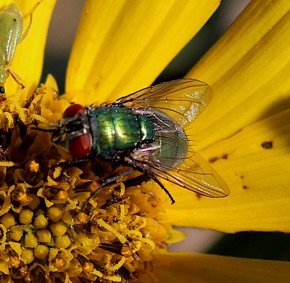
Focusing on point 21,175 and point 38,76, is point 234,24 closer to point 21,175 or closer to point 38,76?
point 38,76

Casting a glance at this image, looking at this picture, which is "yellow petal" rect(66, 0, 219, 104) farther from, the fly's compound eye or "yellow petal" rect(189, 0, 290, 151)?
the fly's compound eye

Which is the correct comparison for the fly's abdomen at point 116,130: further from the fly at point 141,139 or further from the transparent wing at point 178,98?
the transparent wing at point 178,98

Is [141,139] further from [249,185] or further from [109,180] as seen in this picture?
[249,185]

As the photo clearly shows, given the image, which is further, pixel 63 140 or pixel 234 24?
pixel 234 24

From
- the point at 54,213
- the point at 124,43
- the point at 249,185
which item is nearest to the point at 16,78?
the point at 124,43

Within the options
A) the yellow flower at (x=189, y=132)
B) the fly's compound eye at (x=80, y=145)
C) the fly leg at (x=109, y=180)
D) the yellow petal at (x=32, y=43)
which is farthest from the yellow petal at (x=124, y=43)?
the fly's compound eye at (x=80, y=145)

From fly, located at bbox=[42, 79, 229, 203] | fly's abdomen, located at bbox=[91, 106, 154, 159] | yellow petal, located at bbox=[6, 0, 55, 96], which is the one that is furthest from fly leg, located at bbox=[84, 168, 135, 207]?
yellow petal, located at bbox=[6, 0, 55, 96]

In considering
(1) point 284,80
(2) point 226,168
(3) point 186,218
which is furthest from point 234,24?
(3) point 186,218

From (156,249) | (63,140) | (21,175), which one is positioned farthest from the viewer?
(156,249)
